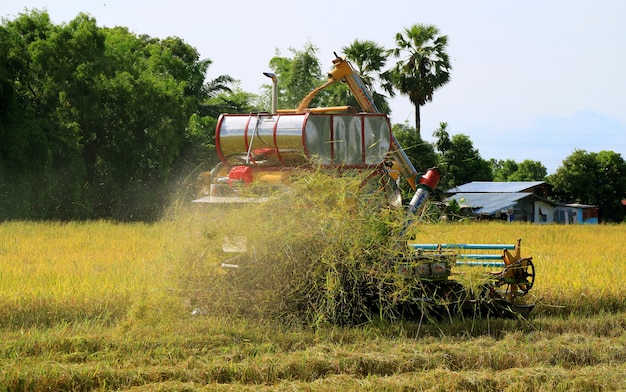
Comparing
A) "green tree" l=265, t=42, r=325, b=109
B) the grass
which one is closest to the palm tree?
"green tree" l=265, t=42, r=325, b=109

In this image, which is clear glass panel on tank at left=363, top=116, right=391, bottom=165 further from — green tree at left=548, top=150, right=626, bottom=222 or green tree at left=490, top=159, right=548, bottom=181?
green tree at left=490, top=159, right=548, bottom=181

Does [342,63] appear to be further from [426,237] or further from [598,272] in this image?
[598,272]

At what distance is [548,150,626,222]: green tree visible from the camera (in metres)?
61.8

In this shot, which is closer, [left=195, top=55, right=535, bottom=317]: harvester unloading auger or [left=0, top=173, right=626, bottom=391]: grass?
[left=0, top=173, right=626, bottom=391]: grass

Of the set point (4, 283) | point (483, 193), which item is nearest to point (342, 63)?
point (4, 283)

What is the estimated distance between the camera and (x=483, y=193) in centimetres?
5884

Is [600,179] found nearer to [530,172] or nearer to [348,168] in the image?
[530,172]

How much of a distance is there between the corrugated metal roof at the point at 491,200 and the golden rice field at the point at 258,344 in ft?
137

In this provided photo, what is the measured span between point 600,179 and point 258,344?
59574 mm

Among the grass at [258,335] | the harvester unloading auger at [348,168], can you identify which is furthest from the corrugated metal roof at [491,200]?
the harvester unloading auger at [348,168]

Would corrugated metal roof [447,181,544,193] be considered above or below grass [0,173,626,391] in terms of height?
above

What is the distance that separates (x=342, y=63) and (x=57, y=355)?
631cm

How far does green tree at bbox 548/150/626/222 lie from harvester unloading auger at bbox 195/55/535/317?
5421 centimetres

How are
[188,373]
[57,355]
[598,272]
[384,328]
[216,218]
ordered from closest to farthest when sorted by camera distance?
[188,373], [57,355], [384,328], [216,218], [598,272]
